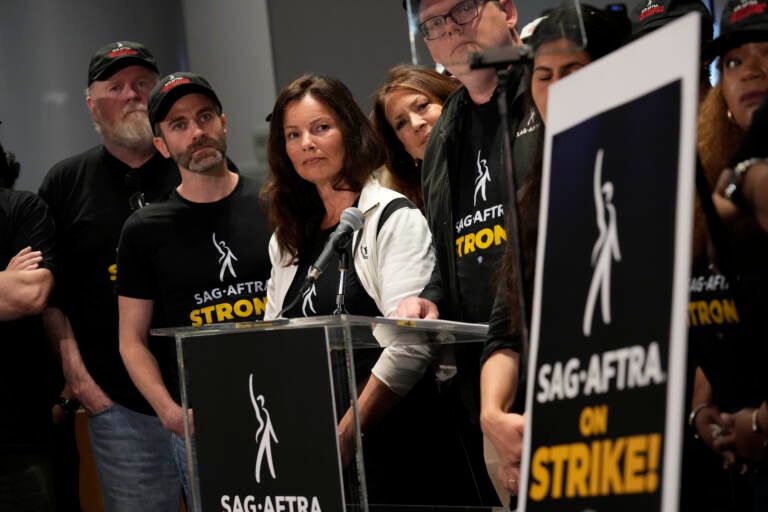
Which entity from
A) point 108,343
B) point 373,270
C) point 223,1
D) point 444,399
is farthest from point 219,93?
point 444,399

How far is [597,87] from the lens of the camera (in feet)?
5.03

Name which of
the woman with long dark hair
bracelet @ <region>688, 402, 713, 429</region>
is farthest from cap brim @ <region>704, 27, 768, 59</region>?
the woman with long dark hair

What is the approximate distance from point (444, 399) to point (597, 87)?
1410 mm

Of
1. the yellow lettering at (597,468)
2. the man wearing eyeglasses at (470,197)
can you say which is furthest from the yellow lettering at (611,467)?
the man wearing eyeglasses at (470,197)

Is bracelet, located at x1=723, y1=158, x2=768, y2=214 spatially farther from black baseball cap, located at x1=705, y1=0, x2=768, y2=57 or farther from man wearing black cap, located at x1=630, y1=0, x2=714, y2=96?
man wearing black cap, located at x1=630, y1=0, x2=714, y2=96

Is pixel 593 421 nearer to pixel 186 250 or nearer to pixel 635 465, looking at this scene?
pixel 635 465

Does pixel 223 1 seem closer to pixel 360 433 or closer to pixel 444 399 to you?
pixel 444 399

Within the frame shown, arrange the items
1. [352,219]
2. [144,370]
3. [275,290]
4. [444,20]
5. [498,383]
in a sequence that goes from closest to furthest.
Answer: [444,20]
[498,383]
[352,219]
[275,290]
[144,370]

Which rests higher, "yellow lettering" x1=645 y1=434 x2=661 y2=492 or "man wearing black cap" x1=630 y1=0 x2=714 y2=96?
"man wearing black cap" x1=630 y1=0 x2=714 y2=96

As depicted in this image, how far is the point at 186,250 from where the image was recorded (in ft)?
12.2

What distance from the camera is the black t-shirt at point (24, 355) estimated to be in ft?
13.0

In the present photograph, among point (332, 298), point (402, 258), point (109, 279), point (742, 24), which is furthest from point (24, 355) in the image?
point (742, 24)

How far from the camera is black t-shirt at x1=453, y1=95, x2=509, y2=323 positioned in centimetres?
296

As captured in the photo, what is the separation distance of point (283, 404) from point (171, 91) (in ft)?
6.06
